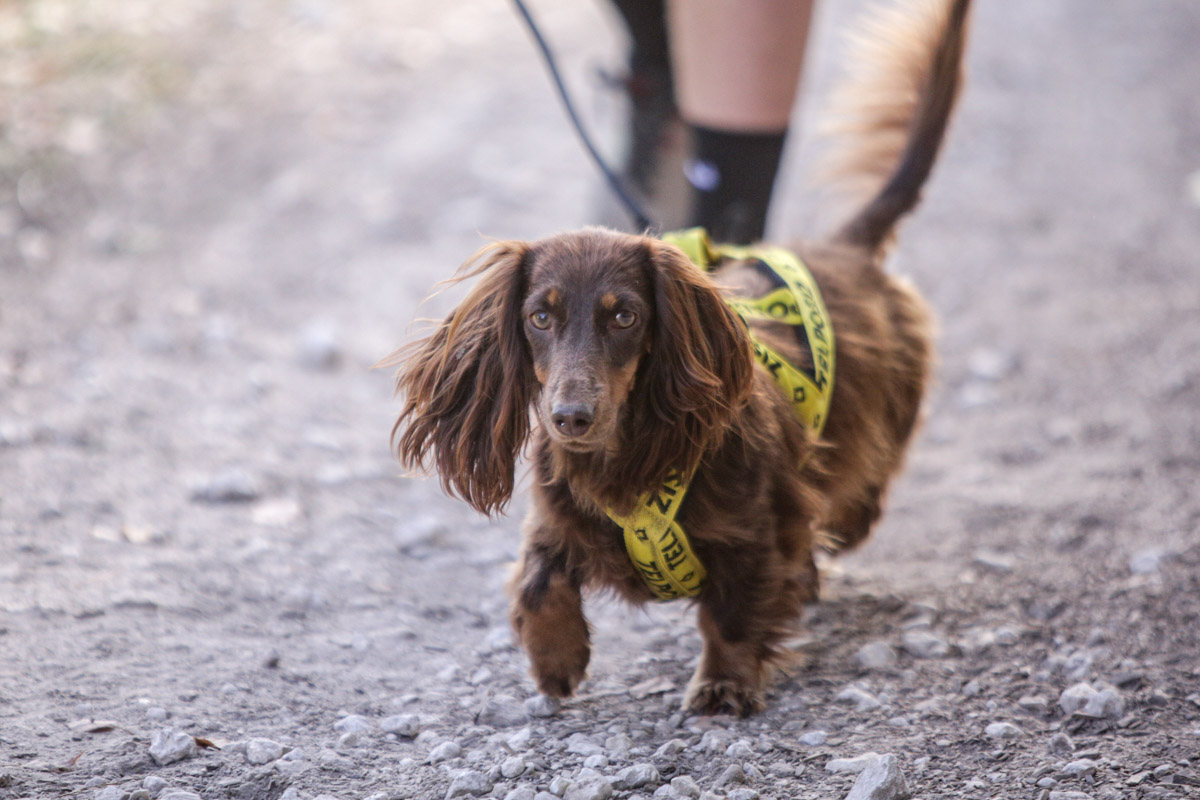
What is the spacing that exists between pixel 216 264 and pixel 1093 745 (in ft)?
13.1

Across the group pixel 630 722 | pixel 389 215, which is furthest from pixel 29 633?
pixel 389 215

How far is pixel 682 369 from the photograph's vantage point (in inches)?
81.0

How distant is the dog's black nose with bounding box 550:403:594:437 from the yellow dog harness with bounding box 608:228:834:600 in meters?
0.27

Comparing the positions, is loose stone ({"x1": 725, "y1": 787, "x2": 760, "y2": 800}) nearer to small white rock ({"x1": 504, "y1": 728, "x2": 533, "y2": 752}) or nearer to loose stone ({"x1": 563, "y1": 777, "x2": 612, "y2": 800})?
loose stone ({"x1": 563, "y1": 777, "x2": 612, "y2": 800})

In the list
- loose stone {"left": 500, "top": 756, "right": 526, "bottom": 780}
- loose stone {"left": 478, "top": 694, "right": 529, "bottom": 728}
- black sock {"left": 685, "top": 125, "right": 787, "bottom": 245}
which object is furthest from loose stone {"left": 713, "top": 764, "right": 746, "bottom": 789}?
black sock {"left": 685, "top": 125, "right": 787, "bottom": 245}

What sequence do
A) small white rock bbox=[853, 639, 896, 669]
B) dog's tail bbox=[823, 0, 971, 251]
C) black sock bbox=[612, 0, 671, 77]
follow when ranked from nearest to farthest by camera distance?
small white rock bbox=[853, 639, 896, 669]
dog's tail bbox=[823, 0, 971, 251]
black sock bbox=[612, 0, 671, 77]

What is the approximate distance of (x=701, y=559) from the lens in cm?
218

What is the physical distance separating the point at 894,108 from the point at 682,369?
156cm

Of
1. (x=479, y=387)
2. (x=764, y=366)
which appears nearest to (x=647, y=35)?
(x=764, y=366)

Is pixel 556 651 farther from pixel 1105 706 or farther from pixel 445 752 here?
pixel 1105 706

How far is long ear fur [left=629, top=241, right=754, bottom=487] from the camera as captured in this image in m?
2.06

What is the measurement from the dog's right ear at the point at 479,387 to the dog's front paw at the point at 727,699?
0.56 metres

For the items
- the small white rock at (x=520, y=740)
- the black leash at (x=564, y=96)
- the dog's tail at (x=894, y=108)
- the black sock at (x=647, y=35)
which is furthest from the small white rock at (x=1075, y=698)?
the black sock at (x=647, y=35)

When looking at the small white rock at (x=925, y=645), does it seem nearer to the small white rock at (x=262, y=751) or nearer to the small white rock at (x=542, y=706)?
the small white rock at (x=542, y=706)
